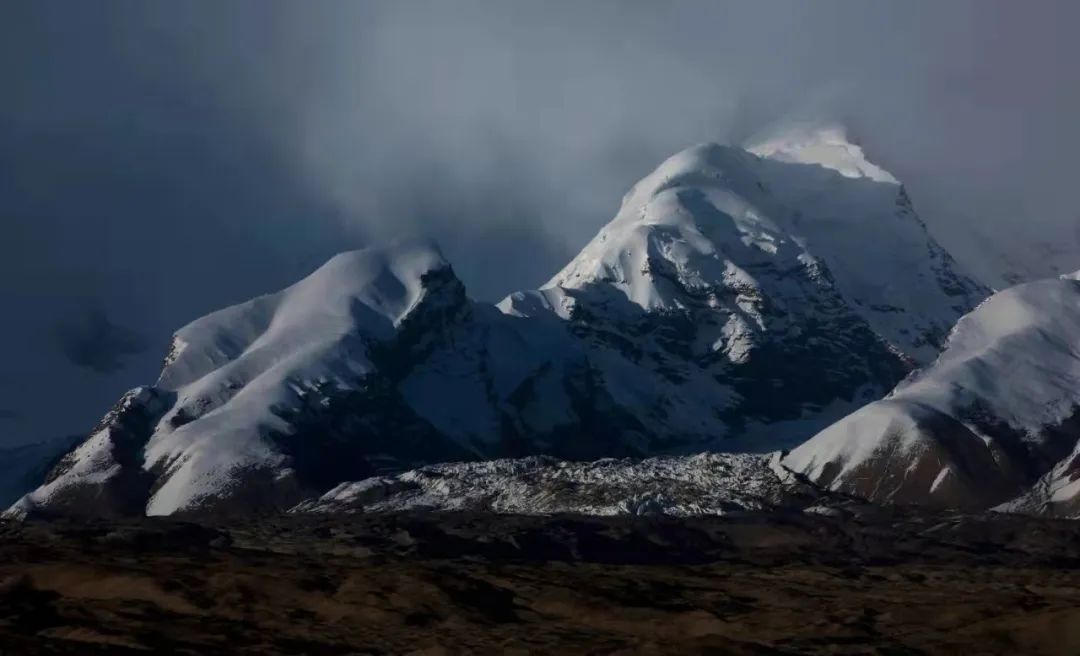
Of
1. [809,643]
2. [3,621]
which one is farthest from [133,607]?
[809,643]

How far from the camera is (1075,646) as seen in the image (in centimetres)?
9994

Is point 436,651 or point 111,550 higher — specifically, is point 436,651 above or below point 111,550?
below

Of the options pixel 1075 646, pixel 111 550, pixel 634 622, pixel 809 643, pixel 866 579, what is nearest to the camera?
pixel 1075 646

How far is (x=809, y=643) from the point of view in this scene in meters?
106

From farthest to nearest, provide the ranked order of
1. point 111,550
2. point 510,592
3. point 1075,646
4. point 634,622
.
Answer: point 111,550
point 510,592
point 634,622
point 1075,646

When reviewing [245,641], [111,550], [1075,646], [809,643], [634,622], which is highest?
[111,550]

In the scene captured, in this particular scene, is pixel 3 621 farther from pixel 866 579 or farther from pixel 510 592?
pixel 866 579

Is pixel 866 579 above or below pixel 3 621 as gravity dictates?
below

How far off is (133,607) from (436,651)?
24.4 meters

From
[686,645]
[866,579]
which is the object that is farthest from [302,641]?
[866,579]

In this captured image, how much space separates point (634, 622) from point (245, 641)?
Answer: 3197cm

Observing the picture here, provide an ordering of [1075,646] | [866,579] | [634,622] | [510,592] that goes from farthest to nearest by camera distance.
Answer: [866,579], [510,592], [634,622], [1075,646]

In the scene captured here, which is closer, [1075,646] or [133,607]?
[1075,646]

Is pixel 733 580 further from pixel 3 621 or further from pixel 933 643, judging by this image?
pixel 3 621
